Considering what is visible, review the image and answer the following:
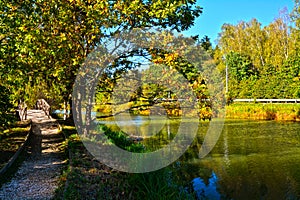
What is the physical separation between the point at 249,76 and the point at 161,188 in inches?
1470

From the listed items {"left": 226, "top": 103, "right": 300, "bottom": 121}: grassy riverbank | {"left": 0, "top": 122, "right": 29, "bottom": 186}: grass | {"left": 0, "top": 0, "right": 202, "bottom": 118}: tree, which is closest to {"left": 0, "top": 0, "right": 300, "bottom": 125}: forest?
{"left": 0, "top": 0, "right": 202, "bottom": 118}: tree

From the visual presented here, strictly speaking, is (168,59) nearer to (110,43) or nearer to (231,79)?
(110,43)

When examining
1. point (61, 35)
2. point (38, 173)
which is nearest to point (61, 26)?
point (61, 35)

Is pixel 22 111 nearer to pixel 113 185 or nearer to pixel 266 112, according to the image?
pixel 113 185

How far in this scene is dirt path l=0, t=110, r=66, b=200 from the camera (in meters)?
7.05

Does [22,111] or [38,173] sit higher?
[22,111]

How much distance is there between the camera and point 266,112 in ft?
90.6

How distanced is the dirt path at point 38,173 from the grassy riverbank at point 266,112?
18590mm

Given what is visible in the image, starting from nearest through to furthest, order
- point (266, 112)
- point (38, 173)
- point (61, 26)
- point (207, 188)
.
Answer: point (38, 173) → point (207, 188) → point (61, 26) → point (266, 112)

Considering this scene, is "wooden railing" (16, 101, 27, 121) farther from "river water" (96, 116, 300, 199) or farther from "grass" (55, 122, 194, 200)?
→ "grass" (55, 122, 194, 200)

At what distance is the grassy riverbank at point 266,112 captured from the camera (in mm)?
25984

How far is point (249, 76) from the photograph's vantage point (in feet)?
137

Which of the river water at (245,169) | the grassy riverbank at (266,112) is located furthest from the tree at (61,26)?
the grassy riverbank at (266,112)

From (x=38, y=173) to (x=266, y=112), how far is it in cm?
2243
